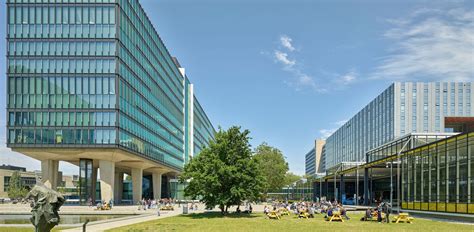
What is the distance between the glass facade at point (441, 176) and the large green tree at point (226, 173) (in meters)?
16.0

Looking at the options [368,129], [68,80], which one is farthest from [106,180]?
[368,129]

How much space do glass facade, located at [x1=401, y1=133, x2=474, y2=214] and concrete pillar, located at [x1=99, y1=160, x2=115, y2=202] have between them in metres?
42.9

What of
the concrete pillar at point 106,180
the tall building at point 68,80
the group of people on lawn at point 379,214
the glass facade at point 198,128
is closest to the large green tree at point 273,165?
the glass facade at point 198,128

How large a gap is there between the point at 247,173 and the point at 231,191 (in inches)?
111

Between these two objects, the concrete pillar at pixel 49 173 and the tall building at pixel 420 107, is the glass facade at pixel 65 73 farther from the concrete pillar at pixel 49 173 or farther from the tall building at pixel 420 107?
the tall building at pixel 420 107

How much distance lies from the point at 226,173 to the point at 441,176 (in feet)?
64.5

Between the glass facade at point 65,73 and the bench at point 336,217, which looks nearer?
the bench at point 336,217

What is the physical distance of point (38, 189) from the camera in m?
20.4

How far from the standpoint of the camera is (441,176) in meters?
44.9

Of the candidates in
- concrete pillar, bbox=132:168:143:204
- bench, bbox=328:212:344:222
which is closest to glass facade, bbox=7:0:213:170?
concrete pillar, bbox=132:168:143:204

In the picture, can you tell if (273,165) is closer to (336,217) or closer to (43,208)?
(336,217)

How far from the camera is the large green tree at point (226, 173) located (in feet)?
155

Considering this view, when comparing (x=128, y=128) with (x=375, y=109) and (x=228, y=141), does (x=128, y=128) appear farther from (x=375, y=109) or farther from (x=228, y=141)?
(x=375, y=109)

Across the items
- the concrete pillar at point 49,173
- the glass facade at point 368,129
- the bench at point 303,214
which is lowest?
the bench at point 303,214
